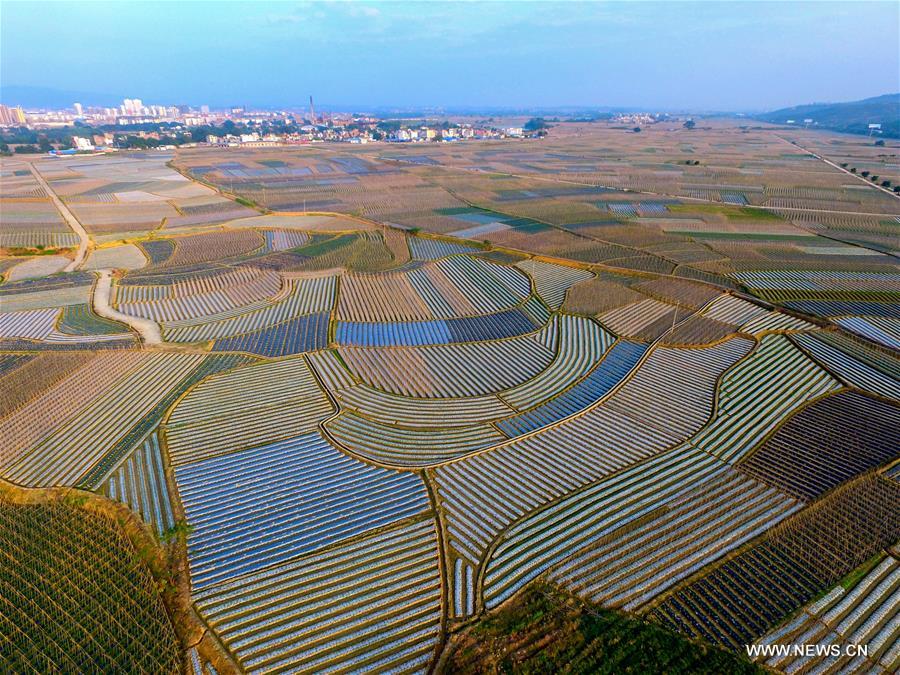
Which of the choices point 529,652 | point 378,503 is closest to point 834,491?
point 529,652

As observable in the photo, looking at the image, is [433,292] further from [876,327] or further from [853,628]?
[853,628]

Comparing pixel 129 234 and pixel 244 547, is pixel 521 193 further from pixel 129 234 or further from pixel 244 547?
pixel 244 547

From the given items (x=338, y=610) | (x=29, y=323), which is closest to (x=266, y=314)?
(x=29, y=323)

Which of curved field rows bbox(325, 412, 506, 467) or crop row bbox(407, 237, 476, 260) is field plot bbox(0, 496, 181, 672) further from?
crop row bbox(407, 237, 476, 260)

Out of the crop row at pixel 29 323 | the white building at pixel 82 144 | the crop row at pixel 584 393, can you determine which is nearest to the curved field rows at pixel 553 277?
the crop row at pixel 584 393

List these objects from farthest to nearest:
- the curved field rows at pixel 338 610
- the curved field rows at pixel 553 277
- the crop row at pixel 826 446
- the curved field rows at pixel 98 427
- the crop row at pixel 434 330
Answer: the curved field rows at pixel 553 277 < the crop row at pixel 434 330 < the curved field rows at pixel 98 427 < the crop row at pixel 826 446 < the curved field rows at pixel 338 610

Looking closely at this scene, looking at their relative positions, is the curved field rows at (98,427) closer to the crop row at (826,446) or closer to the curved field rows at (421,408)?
the curved field rows at (421,408)
